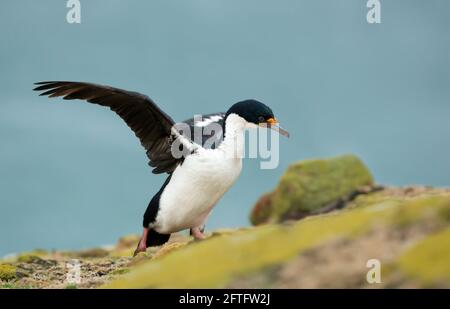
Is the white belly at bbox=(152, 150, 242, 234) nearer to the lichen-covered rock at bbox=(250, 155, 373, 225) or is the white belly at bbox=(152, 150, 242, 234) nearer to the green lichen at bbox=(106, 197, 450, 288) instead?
the green lichen at bbox=(106, 197, 450, 288)

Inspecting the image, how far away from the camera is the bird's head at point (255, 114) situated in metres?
11.0

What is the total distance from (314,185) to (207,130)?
42.6 feet

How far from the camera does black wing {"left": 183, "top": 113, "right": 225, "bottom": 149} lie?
11.2m

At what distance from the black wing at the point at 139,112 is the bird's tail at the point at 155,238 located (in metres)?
0.92

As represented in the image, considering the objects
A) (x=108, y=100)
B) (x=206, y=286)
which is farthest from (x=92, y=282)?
(x=206, y=286)

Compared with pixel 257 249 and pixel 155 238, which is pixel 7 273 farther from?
pixel 257 249

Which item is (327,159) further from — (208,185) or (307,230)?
(307,230)

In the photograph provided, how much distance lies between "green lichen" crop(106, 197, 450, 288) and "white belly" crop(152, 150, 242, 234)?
468 cm

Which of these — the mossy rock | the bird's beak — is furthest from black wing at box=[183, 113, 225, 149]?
the mossy rock

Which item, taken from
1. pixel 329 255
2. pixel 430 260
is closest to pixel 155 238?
pixel 329 255

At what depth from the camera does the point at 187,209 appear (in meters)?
11.1

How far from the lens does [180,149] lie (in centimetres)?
1144

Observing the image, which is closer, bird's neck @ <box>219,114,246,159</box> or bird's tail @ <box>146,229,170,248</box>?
bird's neck @ <box>219,114,246,159</box>
